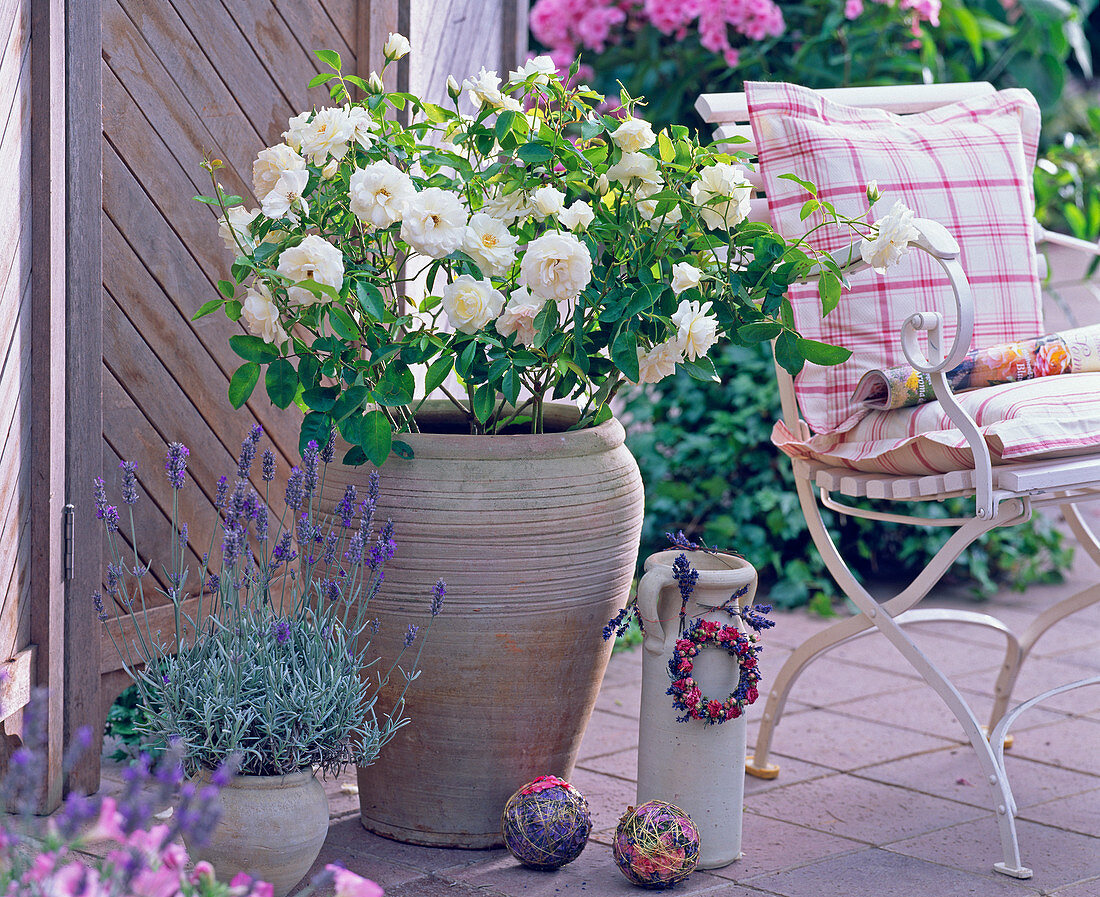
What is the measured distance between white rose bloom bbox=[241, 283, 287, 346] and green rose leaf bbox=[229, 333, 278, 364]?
0.01 m

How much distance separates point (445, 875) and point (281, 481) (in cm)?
98

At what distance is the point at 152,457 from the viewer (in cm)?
228

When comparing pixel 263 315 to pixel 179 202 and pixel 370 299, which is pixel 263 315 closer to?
pixel 370 299

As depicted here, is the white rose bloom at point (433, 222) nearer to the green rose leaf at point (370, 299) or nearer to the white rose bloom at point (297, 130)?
the green rose leaf at point (370, 299)

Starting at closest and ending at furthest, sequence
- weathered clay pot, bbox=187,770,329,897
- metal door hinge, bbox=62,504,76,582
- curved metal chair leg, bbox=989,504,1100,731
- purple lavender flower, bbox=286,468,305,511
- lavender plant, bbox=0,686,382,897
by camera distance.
Answer: lavender plant, bbox=0,686,382,897 < weathered clay pot, bbox=187,770,329,897 < purple lavender flower, bbox=286,468,305,511 < metal door hinge, bbox=62,504,76,582 < curved metal chair leg, bbox=989,504,1100,731

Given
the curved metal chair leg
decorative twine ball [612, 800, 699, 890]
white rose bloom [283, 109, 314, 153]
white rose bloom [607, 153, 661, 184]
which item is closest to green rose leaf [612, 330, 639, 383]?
white rose bloom [607, 153, 661, 184]

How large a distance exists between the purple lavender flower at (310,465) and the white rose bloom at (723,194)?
2.17 ft

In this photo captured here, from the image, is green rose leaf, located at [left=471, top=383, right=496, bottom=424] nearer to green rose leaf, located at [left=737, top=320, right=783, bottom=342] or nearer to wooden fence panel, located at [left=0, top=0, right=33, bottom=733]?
green rose leaf, located at [left=737, top=320, right=783, bottom=342]

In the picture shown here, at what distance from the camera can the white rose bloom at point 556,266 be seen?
1708 millimetres

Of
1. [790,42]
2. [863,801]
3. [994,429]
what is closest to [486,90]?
[994,429]

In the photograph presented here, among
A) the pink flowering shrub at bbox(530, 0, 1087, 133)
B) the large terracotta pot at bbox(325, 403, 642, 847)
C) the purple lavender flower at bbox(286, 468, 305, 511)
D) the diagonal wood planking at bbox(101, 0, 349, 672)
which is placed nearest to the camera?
the purple lavender flower at bbox(286, 468, 305, 511)

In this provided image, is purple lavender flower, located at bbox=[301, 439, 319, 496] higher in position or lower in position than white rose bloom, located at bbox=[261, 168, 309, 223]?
lower

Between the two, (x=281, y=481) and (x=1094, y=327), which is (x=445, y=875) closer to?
(x=281, y=481)

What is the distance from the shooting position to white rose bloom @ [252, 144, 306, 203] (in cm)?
181
